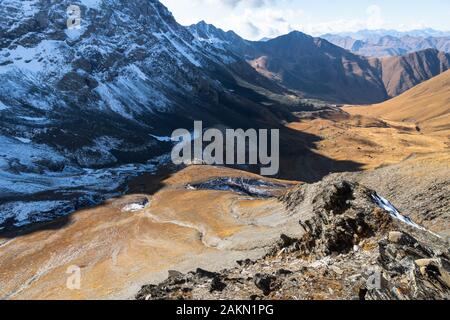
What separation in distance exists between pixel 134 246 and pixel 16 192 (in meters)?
43.5

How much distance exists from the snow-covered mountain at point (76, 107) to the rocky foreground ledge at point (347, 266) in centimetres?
5909

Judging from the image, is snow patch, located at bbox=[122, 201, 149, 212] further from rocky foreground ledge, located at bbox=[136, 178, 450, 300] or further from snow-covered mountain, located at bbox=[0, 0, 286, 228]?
rocky foreground ledge, located at bbox=[136, 178, 450, 300]

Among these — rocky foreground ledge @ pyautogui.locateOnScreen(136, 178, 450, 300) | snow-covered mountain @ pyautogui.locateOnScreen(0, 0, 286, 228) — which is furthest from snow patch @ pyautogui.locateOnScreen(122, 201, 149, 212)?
rocky foreground ledge @ pyautogui.locateOnScreen(136, 178, 450, 300)

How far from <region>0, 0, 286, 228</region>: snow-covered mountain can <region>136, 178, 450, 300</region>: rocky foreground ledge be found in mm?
59088

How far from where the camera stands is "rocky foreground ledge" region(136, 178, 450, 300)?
20375 millimetres

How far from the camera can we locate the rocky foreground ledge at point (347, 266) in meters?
20.4

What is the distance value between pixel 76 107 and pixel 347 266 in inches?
5298

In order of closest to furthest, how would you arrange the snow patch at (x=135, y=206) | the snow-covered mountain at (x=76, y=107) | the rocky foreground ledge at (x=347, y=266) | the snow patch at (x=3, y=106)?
the rocky foreground ledge at (x=347, y=266) < the snow patch at (x=135, y=206) < the snow-covered mountain at (x=76, y=107) < the snow patch at (x=3, y=106)

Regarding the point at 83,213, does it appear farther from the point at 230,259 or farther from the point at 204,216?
the point at 230,259

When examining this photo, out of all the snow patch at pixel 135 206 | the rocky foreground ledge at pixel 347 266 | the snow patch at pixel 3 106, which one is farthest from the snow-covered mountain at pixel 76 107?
the rocky foreground ledge at pixel 347 266

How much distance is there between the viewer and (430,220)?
1966 inches

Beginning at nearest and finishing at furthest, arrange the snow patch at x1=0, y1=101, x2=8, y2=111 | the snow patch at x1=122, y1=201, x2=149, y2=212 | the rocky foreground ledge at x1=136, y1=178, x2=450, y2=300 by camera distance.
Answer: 1. the rocky foreground ledge at x1=136, y1=178, x2=450, y2=300
2. the snow patch at x1=122, y1=201, x2=149, y2=212
3. the snow patch at x1=0, y1=101, x2=8, y2=111

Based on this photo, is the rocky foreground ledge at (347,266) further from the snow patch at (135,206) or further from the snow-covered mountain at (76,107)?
the snow-covered mountain at (76,107)
